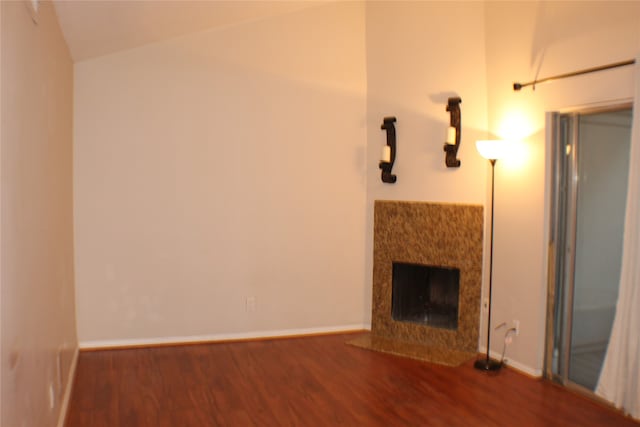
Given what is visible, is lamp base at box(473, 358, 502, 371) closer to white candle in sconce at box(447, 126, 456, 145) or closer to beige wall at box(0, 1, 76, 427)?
white candle in sconce at box(447, 126, 456, 145)

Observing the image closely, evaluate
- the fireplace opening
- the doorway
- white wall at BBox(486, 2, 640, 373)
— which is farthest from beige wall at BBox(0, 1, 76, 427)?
the doorway

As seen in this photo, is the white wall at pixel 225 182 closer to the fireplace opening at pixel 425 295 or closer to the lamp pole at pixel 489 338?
the fireplace opening at pixel 425 295

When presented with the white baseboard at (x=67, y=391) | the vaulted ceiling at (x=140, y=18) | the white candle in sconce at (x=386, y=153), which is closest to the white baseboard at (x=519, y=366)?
the white candle in sconce at (x=386, y=153)

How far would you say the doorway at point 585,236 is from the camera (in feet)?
11.1

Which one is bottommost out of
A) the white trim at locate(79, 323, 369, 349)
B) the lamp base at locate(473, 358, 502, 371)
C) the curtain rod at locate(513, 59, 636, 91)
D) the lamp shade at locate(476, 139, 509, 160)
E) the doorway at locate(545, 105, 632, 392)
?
the lamp base at locate(473, 358, 502, 371)

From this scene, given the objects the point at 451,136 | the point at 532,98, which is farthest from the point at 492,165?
the point at 532,98

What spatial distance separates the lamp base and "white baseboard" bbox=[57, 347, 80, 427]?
2.86 meters

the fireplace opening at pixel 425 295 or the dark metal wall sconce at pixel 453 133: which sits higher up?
the dark metal wall sconce at pixel 453 133

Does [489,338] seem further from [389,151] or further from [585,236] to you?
[389,151]

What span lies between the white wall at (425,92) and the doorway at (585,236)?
0.73 metres

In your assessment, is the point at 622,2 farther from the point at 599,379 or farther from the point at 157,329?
the point at 157,329

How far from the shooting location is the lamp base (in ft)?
13.1

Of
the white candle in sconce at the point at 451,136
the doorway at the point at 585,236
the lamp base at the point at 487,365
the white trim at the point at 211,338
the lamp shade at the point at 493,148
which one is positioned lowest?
the lamp base at the point at 487,365

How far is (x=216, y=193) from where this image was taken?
15.1 feet
